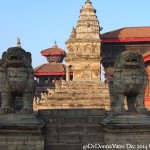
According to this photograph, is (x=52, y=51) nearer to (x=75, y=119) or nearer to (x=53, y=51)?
(x=53, y=51)

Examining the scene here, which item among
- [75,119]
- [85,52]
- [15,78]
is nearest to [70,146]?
[75,119]

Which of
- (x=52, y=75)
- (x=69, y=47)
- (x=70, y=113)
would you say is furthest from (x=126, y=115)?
(x=52, y=75)

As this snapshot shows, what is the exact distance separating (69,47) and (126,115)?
34.3 meters

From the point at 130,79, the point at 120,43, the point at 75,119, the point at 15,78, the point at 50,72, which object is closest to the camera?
the point at 15,78

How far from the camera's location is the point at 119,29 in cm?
4334

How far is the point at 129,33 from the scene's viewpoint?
4219cm

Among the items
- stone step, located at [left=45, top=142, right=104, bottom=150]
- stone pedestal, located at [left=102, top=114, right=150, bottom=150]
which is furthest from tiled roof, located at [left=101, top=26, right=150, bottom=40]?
stone pedestal, located at [left=102, top=114, right=150, bottom=150]

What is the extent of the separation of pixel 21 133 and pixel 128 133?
2.82m

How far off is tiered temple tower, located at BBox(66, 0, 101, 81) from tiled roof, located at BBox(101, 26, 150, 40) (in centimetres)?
145

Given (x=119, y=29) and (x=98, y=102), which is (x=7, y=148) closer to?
(x=98, y=102)

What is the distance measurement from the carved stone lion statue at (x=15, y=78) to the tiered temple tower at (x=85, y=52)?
3204cm

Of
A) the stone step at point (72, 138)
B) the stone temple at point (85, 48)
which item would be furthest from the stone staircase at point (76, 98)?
the stone step at point (72, 138)

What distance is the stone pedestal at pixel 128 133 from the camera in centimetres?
890

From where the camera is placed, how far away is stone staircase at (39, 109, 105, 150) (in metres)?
9.78
